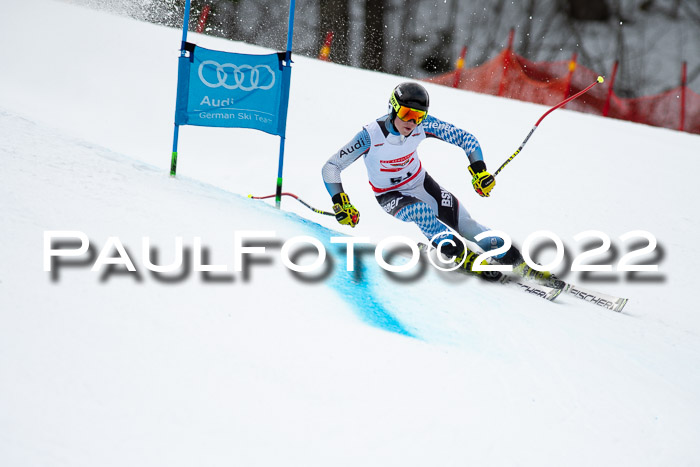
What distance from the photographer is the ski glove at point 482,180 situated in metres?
4.57

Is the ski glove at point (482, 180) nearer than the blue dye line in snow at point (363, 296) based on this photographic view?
No

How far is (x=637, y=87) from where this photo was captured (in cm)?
2470

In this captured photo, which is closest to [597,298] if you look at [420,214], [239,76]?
[420,214]

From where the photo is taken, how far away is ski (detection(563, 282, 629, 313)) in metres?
4.62

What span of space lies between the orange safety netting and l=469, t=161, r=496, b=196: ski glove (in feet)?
24.8

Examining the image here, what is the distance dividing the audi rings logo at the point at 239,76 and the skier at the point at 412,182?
1.53 metres

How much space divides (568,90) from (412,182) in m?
7.94

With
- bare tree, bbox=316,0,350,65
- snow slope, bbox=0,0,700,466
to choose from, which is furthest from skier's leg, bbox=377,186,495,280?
bare tree, bbox=316,0,350,65

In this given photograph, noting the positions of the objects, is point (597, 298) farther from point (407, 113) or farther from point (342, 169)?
point (342, 169)

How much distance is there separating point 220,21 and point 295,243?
16.4 metres

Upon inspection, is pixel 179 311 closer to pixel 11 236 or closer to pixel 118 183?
pixel 11 236

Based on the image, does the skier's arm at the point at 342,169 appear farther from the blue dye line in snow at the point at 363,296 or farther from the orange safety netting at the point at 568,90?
the orange safety netting at the point at 568,90

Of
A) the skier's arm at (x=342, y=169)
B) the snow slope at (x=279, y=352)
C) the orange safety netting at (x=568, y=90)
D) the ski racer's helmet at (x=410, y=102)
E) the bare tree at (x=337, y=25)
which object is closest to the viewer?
the snow slope at (x=279, y=352)

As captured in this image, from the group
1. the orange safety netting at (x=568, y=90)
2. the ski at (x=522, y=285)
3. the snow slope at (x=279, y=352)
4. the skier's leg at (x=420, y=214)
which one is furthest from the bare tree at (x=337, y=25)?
the ski at (x=522, y=285)
